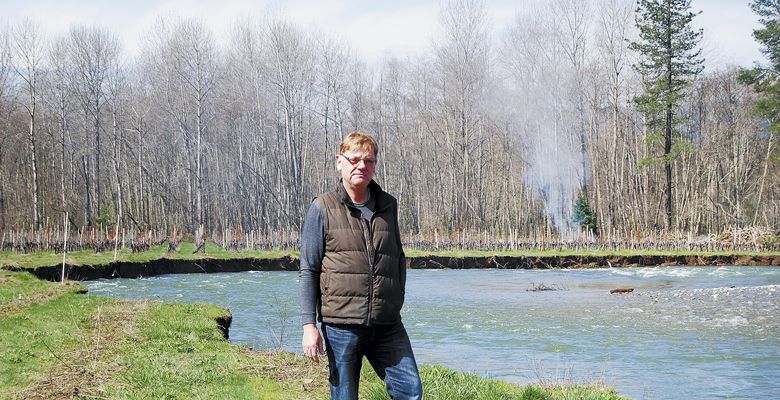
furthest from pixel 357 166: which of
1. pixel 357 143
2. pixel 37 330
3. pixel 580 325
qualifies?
pixel 580 325

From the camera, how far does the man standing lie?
3812 mm

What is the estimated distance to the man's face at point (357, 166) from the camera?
3832 mm

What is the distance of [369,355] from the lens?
4000mm

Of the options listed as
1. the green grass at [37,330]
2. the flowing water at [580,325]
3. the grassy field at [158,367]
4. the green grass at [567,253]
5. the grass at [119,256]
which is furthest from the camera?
the green grass at [567,253]

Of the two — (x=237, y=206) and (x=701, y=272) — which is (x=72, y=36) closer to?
(x=237, y=206)

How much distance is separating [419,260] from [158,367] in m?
27.0

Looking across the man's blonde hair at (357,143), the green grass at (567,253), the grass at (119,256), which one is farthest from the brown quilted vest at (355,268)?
the green grass at (567,253)

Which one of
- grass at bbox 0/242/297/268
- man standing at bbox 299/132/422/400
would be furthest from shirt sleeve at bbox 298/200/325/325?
grass at bbox 0/242/297/268

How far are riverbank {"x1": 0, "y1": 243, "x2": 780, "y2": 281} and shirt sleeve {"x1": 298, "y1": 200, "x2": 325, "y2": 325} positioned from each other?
936 inches

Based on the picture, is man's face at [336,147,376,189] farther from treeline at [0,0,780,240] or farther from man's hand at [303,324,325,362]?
treeline at [0,0,780,240]

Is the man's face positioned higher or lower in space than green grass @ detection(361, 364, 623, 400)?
higher

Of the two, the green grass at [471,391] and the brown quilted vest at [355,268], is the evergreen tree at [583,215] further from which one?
the brown quilted vest at [355,268]

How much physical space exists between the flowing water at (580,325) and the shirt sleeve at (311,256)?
16.9 feet

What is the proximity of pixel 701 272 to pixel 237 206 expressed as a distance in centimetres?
3238
